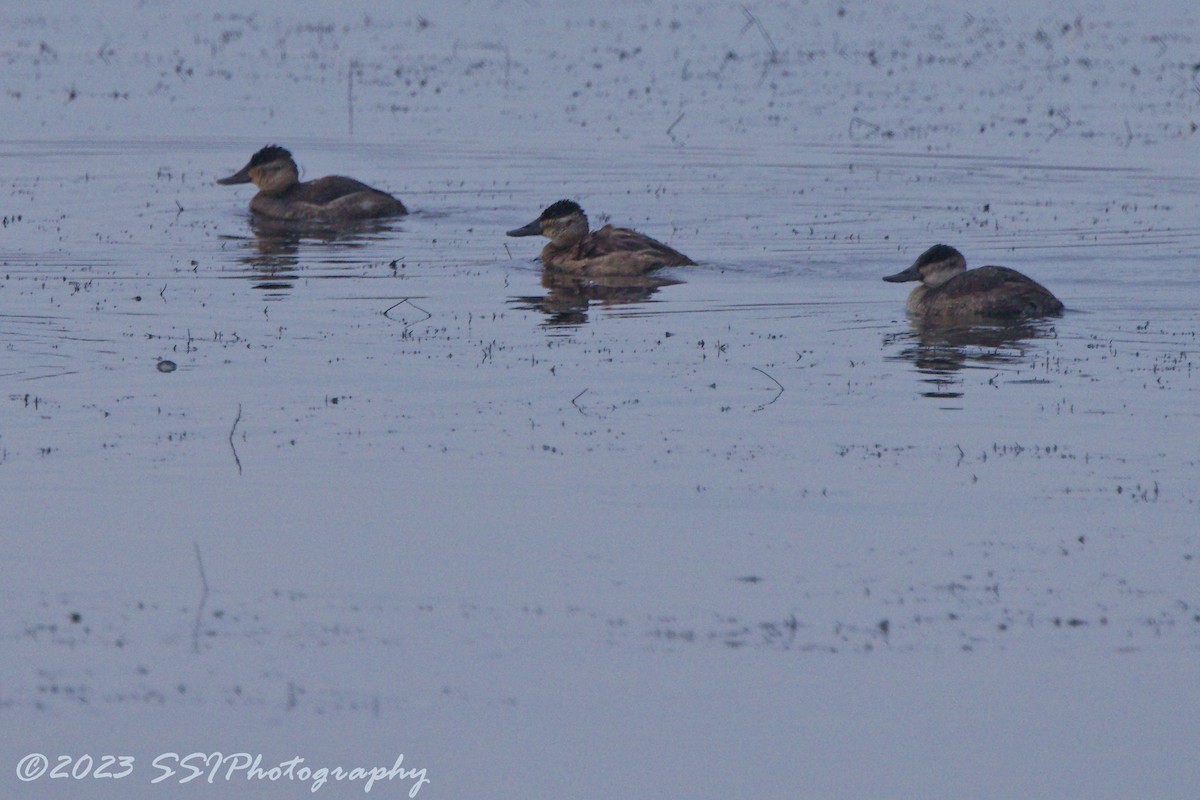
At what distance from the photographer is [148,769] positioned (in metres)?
7.14

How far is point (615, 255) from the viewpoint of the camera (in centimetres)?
1920

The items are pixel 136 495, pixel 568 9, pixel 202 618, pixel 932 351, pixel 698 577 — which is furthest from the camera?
pixel 568 9

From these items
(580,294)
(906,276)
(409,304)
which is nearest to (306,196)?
(580,294)

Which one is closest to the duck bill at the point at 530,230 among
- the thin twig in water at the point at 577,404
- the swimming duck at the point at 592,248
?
the swimming duck at the point at 592,248

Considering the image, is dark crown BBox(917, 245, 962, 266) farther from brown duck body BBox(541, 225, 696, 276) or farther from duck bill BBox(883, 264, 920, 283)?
brown duck body BBox(541, 225, 696, 276)

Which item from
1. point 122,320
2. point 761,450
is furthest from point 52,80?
point 761,450

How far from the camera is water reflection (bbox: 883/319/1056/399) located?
14.0 meters

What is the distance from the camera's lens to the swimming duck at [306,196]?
75.4 ft

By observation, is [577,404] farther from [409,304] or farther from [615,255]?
[615,255]

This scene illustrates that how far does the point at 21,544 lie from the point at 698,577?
3.20m

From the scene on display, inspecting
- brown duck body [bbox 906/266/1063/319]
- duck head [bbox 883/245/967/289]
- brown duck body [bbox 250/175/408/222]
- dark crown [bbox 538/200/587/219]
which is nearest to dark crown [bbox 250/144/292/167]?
brown duck body [bbox 250/175/408/222]

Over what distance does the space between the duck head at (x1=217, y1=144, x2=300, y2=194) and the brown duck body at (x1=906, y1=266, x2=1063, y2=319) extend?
382 inches

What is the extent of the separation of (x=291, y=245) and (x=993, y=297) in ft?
27.3

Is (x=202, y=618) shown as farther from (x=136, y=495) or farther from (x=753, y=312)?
(x=753, y=312)
